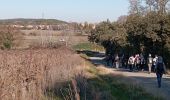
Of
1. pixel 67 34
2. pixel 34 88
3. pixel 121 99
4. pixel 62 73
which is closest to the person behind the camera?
pixel 34 88

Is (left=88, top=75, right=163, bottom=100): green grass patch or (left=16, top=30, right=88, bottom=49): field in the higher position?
(left=16, top=30, right=88, bottom=49): field

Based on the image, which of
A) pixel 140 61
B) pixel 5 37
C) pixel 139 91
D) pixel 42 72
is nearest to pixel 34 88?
pixel 42 72

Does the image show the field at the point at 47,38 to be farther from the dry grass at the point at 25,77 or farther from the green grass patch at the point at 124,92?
the dry grass at the point at 25,77

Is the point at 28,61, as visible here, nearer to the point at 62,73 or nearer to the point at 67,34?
the point at 62,73

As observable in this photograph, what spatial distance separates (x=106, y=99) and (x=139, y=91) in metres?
6.40

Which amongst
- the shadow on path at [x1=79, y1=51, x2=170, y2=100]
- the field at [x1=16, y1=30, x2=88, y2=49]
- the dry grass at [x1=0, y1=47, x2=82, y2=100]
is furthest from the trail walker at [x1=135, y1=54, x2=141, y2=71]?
the dry grass at [x1=0, y1=47, x2=82, y2=100]

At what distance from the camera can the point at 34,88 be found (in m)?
17.1

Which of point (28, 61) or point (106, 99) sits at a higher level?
point (28, 61)

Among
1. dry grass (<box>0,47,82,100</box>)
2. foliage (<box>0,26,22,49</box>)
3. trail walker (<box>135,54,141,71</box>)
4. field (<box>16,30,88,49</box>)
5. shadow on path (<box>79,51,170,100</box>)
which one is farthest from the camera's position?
field (<box>16,30,88,49</box>)

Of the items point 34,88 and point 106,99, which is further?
point 106,99

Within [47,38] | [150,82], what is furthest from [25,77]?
[47,38]

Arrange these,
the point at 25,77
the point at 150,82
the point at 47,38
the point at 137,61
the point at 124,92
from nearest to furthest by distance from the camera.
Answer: the point at 25,77, the point at 124,92, the point at 150,82, the point at 137,61, the point at 47,38

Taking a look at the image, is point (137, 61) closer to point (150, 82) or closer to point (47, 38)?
point (150, 82)

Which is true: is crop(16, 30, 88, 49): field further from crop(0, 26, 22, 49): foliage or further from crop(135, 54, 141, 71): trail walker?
crop(135, 54, 141, 71): trail walker
